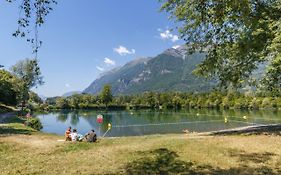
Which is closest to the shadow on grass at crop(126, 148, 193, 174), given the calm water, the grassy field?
the grassy field

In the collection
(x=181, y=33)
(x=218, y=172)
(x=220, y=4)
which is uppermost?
(x=181, y=33)

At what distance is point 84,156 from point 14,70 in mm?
87208

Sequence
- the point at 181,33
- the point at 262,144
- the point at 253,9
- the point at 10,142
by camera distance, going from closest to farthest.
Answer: the point at 262,144
the point at 10,142
the point at 253,9
the point at 181,33

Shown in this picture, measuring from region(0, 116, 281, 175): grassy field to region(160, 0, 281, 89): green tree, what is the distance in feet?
24.2

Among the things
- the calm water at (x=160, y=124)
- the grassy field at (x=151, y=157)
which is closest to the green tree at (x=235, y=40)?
the grassy field at (x=151, y=157)

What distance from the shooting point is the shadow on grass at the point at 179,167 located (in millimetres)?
15815

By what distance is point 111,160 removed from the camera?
18578 mm

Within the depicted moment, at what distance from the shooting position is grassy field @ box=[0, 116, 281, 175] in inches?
641

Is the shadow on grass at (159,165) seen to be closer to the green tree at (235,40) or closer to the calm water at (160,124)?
the green tree at (235,40)

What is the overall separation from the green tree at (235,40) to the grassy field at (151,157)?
24.2 ft

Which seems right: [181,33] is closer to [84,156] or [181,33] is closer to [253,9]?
[253,9]

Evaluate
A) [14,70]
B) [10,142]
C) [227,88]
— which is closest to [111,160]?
[10,142]

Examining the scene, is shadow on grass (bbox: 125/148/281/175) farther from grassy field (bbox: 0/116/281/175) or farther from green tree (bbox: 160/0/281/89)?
green tree (bbox: 160/0/281/89)

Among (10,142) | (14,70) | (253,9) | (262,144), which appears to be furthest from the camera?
(14,70)
